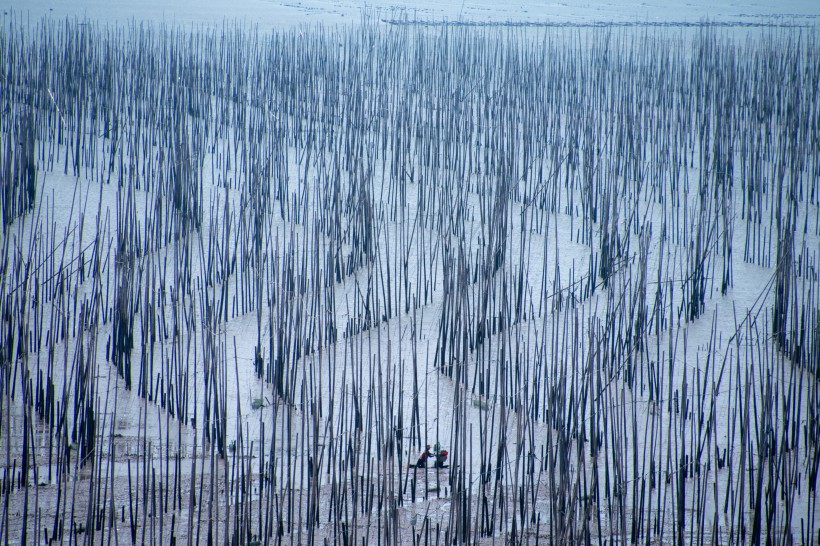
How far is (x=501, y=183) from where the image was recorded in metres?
2.58

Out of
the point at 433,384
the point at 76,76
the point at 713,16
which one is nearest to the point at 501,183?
the point at 433,384

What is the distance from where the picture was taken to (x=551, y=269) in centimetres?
238

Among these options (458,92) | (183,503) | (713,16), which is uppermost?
(713,16)

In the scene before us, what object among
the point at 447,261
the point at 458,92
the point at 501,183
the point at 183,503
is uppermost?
the point at 458,92

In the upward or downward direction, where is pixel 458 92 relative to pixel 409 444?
upward

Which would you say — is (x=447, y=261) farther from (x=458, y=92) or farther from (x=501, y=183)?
(x=458, y=92)

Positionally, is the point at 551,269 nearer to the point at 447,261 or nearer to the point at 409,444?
the point at 447,261

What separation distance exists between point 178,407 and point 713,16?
898cm

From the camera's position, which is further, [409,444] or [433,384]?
[433,384]

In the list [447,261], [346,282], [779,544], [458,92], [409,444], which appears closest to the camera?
[779,544]

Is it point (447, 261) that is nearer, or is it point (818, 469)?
point (818, 469)

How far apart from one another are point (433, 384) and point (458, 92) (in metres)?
2.69

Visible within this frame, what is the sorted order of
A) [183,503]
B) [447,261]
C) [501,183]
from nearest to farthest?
[183,503] → [447,261] → [501,183]

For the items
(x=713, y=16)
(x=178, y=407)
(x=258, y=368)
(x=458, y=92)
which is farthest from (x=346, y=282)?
(x=713, y=16)
